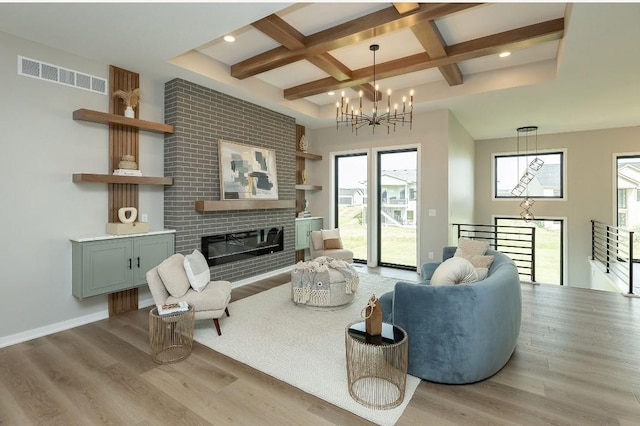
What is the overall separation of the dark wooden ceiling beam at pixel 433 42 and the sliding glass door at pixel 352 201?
2.71m

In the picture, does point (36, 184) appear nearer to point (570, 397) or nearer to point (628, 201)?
point (570, 397)

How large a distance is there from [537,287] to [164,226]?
18.9 feet

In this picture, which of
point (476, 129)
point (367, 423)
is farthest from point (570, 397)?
point (476, 129)

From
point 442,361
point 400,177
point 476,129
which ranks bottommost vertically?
point 442,361

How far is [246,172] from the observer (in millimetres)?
5355

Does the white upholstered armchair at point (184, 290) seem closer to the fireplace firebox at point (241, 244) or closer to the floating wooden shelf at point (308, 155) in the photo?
the fireplace firebox at point (241, 244)

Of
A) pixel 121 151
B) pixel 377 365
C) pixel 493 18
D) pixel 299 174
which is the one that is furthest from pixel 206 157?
pixel 493 18

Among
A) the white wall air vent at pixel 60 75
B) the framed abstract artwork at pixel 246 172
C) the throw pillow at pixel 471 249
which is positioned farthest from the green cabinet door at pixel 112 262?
the throw pillow at pixel 471 249

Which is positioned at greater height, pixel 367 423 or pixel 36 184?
pixel 36 184

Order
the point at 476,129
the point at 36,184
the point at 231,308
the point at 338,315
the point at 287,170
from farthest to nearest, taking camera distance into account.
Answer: the point at 476,129 < the point at 287,170 < the point at 231,308 < the point at 338,315 < the point at 36,184

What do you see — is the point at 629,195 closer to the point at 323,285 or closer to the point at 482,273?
the point at 482,273

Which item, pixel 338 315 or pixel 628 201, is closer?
pixel 338 315

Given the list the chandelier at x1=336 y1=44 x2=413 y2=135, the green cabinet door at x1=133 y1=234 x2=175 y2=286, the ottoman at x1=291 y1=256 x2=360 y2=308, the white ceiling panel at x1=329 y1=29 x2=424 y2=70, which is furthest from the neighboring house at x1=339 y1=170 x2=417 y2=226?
the green cabinet door at x1=133 y1=234 x2=175 y2=286

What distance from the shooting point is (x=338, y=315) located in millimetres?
3807
